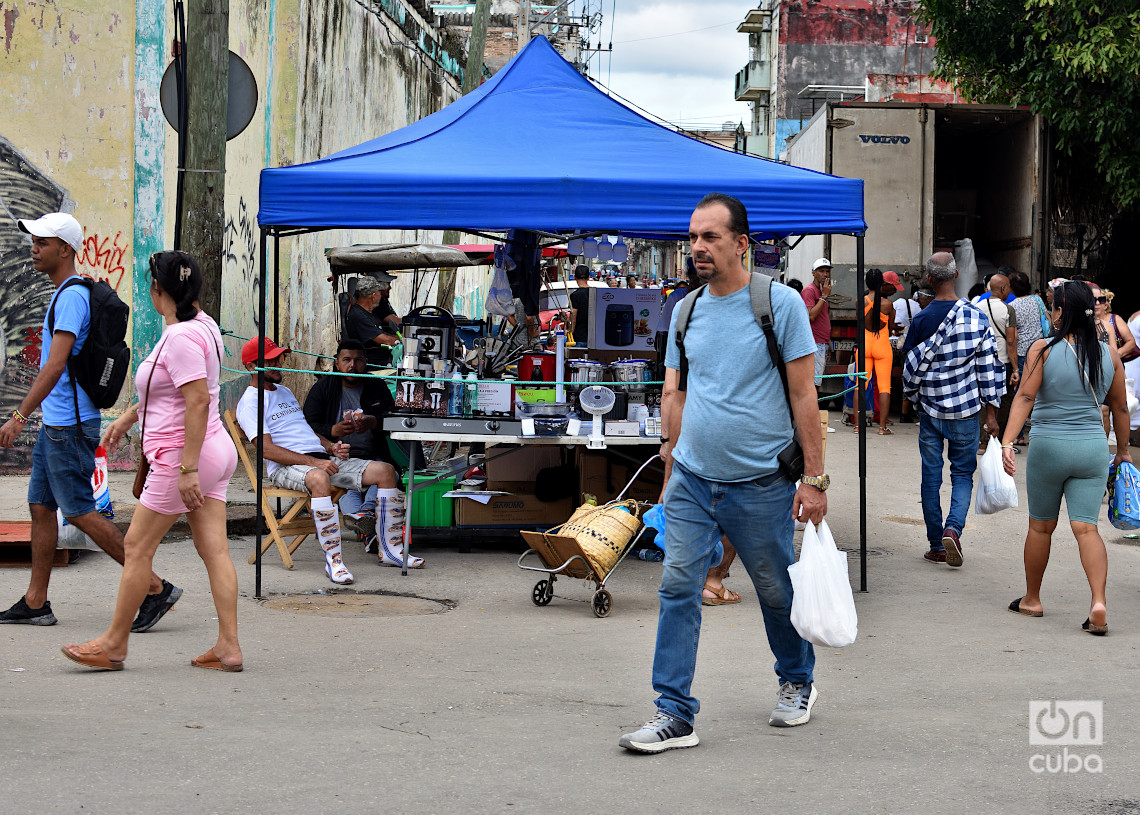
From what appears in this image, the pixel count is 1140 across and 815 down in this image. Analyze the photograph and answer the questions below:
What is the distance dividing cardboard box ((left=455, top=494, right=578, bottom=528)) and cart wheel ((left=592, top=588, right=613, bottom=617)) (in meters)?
2.10

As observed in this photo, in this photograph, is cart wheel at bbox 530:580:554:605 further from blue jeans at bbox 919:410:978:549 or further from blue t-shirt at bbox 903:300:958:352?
blue t-shirt at bbox 903:300:958:352

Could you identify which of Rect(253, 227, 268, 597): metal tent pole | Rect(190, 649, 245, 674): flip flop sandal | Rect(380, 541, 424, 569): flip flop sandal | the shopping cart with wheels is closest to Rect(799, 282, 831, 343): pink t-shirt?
Rect(380, 541, 424, 569): flip flop sandal

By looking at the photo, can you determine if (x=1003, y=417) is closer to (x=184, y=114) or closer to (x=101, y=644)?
(x=184, y=114)

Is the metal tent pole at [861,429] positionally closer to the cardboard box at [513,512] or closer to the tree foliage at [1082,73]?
the cardboard box at [513,512]

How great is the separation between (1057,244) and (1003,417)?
3214mm

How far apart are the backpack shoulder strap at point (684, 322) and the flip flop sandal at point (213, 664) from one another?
2299 mm

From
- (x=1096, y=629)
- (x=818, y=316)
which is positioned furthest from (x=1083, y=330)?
(x=818, y=316)

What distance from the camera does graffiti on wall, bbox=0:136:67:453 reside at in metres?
10.9

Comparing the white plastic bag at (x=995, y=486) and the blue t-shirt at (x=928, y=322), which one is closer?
the white plastic bag at (x=995, y=486)

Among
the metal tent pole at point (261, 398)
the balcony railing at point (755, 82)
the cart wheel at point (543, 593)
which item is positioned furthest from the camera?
the balcony railing at point (755, 82)

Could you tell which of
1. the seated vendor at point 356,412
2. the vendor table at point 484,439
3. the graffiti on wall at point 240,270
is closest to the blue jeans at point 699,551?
the vendor table at point 484,439

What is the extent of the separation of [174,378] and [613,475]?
4334 mm

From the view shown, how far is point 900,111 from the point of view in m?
17.0

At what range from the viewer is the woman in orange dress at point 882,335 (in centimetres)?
1470
